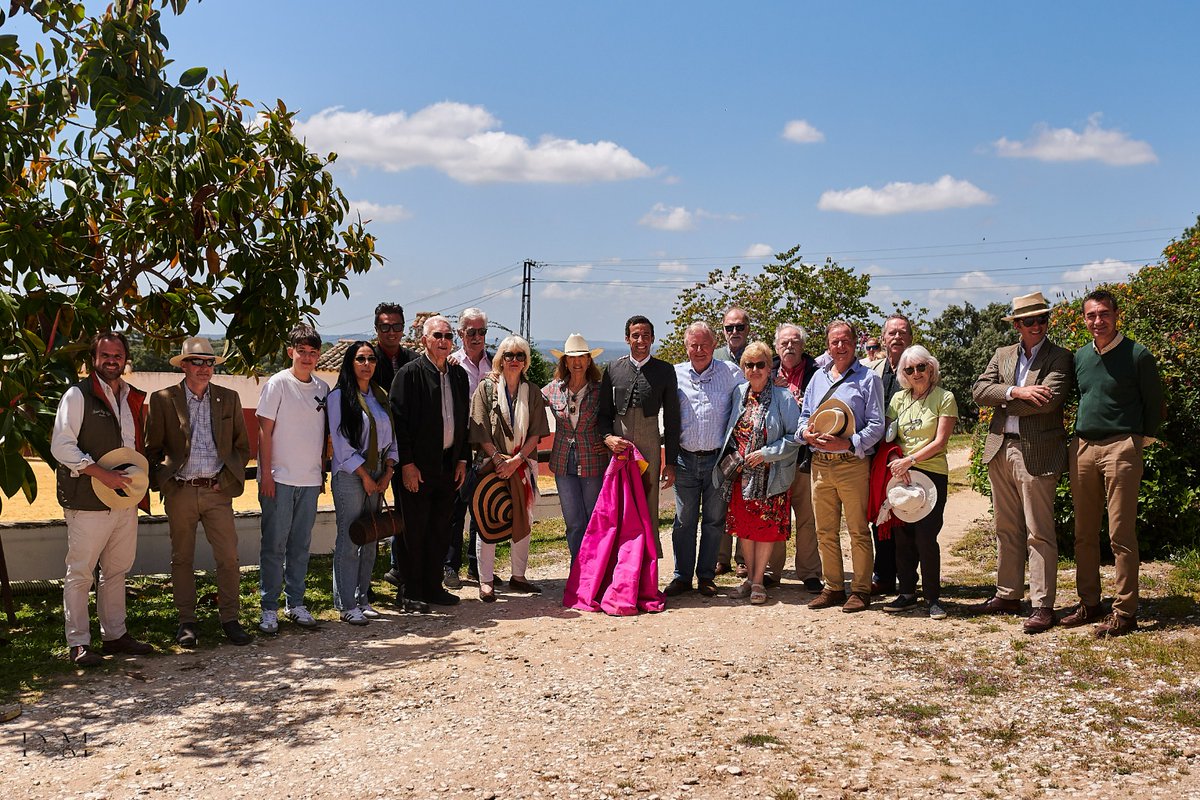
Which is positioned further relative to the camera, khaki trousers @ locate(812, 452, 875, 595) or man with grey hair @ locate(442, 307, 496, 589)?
man with grey hair @ locate(442, 307, 496, 589)

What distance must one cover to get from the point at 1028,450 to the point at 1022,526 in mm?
544

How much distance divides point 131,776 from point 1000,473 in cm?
501

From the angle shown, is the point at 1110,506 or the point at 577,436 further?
the point at 577,436

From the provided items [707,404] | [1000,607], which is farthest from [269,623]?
[1000,607]

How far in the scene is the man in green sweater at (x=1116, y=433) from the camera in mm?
5590

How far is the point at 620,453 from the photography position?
6.96 m

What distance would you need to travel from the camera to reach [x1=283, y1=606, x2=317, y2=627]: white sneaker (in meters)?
6.39

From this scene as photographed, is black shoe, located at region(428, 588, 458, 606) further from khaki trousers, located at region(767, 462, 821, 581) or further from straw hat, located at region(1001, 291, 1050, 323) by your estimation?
straw hat, located at region(1001, 291, 1050, 323)

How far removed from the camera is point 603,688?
4.98 m

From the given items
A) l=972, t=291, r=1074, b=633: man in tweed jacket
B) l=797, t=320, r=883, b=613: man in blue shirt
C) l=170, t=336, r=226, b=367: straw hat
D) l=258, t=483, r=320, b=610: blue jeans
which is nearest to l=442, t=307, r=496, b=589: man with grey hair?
l=258, t=483, r=320, b=610: blue jeans

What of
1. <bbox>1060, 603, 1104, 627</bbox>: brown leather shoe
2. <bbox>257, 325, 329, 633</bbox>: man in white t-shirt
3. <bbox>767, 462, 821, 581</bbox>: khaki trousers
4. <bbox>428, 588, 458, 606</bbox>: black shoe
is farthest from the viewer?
<bbox>767, 462, 821, 581</bbox>: khaki trousers

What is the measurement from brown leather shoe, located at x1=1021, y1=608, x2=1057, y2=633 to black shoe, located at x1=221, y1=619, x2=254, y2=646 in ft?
15.1

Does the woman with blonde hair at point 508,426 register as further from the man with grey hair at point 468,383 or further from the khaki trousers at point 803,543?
the khaki trousers at point 803,543

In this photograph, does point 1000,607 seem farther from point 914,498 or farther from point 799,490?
point 799,490
